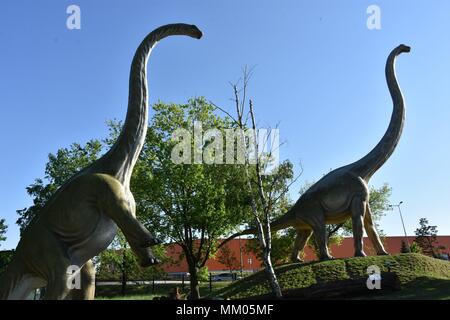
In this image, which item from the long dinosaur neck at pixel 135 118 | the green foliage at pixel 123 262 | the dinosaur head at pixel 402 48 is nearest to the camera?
the long dinosaur neck at pixel 135 118

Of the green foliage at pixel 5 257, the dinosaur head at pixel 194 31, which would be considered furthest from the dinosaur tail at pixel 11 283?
the green foliage at pixel 5 257

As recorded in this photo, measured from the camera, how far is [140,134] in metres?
7.90

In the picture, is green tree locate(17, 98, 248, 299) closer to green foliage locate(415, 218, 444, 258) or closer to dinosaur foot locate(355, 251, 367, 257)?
dinosaur foot locate(355, 251, 367, 257)

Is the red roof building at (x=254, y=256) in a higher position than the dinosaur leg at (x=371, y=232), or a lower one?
higher

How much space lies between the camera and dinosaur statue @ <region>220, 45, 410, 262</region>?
52.4ft

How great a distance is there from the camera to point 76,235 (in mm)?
6922

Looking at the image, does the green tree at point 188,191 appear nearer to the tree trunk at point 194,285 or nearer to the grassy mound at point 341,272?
the tree trunk at point 194,285

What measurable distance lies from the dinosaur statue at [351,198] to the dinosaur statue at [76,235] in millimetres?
10598

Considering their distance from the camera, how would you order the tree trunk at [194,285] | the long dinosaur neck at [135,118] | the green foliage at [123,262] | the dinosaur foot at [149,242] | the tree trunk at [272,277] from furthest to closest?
the green foliage at [123,262] → the tree trunk at [194,285] → the tree trunk at [272,277] → the long dinosaur neck at [135,118] → the dinosaur foot at [149,242]

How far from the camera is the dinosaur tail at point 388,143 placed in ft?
54.2

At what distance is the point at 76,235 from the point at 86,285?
2.93 feet
